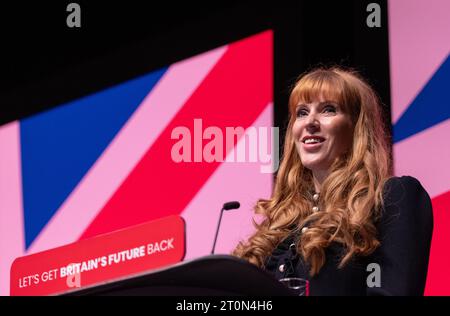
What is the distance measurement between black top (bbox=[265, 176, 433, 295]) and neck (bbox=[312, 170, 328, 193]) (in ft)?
0.89

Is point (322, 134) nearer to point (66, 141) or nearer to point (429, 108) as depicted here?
point (429, 108)

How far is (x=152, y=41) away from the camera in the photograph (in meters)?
3.88

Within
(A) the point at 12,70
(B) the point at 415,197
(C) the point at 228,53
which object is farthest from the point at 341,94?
(A) the point at 12,70

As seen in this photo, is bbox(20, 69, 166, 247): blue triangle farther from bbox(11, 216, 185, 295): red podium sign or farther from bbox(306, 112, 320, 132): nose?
bbox(11, 216, 185, 295): red podium sign

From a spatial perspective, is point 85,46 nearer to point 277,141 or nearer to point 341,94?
point 277,141

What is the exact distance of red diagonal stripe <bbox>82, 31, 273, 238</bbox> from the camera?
3570 mm

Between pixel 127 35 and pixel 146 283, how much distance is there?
2549 mm

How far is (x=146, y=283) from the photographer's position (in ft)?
5.04

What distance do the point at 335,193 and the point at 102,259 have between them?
2.70 feet

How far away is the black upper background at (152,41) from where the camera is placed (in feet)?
11.5

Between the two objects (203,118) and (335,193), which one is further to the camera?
(203,118)

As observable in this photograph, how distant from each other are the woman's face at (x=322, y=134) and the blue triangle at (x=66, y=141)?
129 centimetres

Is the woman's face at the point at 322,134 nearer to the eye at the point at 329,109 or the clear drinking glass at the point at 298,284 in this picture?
the eye at the point at 329,109

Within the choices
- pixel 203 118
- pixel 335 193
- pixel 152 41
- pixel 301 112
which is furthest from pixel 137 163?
pixel 335 193
